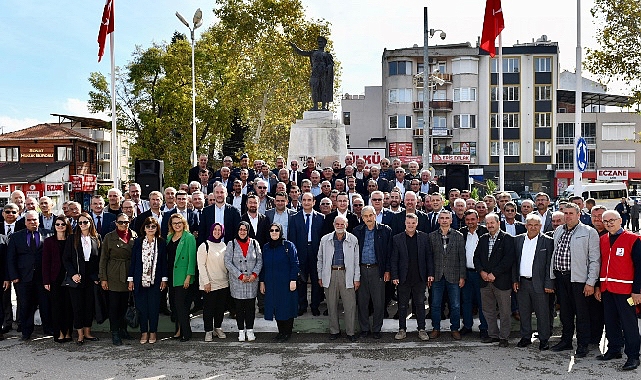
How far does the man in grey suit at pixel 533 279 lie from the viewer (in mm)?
7574

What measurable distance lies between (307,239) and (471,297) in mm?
2513

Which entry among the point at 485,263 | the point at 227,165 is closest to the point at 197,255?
the point at 485,263

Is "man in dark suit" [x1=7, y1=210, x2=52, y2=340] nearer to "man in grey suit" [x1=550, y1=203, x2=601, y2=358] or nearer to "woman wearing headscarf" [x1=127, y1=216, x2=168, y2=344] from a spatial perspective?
"woman wearing headscarf" [x1=127, y1=216, x2=168, y2=344]

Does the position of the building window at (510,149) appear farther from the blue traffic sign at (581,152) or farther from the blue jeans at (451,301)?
the blue jeans at (451,301)

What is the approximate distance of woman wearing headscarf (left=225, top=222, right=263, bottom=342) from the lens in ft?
26.1

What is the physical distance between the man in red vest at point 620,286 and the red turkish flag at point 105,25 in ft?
48.7

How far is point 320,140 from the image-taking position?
17062mm

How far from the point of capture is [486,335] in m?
8.12

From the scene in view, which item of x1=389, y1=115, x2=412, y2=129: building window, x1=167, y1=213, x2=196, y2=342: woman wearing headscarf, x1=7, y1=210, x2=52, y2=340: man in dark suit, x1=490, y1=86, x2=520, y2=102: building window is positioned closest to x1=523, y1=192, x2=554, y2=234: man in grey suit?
x1=167, y1=213, x2=196, y2=342: woman wearing headscarf

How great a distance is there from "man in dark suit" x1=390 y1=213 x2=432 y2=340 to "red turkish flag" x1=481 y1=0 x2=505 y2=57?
9948mm

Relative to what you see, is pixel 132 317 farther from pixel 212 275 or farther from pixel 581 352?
pixel 581 352

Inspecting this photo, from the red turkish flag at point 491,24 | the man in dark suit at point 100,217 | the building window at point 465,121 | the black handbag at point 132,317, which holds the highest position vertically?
the building window at point 465,121

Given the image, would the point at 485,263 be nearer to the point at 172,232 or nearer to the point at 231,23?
the point at 172,232

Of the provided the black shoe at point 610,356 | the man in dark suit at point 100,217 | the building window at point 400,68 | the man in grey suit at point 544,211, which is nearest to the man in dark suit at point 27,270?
the man in dark suit at point 100,217
